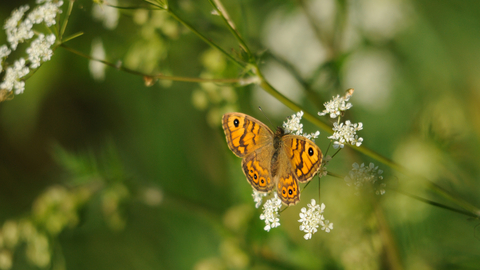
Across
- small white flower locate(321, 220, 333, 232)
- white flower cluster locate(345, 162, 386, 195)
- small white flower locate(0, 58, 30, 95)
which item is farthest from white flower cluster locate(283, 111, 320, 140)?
small white flower locate(0, 58, 30, 95)

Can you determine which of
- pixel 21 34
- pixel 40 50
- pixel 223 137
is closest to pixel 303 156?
pixel 223 137

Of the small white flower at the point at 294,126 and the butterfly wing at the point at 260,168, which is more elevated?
the small white flower at the point at 294,126

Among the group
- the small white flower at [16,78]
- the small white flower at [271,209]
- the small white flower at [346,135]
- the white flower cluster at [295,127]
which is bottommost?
the small white flower at [16,78]

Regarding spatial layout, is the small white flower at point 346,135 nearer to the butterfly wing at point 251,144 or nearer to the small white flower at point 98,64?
the butterfly wing at point 251,144

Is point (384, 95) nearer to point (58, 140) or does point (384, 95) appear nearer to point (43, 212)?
point (43, 212)

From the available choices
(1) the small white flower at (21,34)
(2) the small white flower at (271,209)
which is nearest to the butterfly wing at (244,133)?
(2) the small white flower at (271,209)

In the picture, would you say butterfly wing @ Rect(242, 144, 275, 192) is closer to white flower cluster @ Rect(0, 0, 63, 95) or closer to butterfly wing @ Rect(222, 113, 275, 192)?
butterfly wing @ Rect(222, 113, 275, 192)

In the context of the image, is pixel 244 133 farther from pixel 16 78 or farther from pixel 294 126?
pixel 16 78

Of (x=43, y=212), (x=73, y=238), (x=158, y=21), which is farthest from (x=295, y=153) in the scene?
(x=73, y=238)
